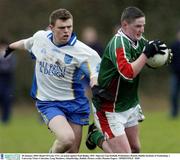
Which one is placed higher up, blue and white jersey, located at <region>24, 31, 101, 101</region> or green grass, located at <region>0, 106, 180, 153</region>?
blue and white jersey, located at <region>24, 31, 101, 101</region>

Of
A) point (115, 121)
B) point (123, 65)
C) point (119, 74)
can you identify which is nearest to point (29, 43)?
point (119, 74)

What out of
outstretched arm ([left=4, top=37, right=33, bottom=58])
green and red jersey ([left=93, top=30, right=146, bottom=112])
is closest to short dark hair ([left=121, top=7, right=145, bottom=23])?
green and red jersey ([left=93, top=30, right=146, bottom=112])

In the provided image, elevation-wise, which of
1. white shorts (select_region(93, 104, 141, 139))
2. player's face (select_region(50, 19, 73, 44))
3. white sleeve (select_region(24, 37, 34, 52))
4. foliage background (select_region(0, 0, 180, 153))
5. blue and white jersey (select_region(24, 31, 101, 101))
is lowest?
foliage background (select_region(0, 0, 180, 153))

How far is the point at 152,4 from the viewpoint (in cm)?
2575

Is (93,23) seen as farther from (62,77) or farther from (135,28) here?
(135,28)

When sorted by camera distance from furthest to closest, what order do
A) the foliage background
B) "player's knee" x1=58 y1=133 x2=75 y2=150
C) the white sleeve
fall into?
the foliage background, the white sleeve, "player's knee" x1=58 y1=133 x2=75 y2=150

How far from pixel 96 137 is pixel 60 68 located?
914mm

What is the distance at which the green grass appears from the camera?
514 inches

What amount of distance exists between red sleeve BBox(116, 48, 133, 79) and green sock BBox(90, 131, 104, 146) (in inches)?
42.6

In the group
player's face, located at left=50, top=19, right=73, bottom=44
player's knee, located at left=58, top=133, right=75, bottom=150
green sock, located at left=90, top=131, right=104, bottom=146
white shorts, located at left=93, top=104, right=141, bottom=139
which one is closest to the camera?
white shorts, located at left=93, top=104, right=141, bottom=139

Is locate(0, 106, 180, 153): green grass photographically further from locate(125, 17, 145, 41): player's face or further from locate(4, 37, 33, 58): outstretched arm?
locate(125, 17, 145, 41): player's face

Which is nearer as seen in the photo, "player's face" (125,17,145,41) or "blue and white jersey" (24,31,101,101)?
"player's face" (125,17,145,41)

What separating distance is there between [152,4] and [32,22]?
3.66m

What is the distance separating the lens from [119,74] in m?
9.45
